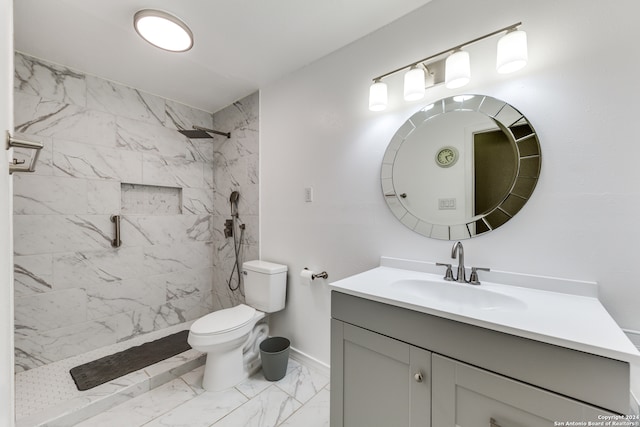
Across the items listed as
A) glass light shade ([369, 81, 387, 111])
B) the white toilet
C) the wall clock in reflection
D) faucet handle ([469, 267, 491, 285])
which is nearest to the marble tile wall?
the white toilet

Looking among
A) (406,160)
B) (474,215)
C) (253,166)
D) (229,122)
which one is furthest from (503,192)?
(229,122)

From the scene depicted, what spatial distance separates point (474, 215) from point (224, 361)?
182 cm

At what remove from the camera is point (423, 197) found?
1.40 meters

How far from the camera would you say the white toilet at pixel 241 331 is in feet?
5.38

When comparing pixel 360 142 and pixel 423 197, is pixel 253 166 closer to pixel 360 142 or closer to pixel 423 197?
pixel 360 142

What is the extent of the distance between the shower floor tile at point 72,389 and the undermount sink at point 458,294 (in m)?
1.77

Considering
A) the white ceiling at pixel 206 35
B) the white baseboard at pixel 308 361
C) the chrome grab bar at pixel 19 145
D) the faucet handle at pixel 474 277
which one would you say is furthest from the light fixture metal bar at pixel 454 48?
the white baseboard at pixel 308 361

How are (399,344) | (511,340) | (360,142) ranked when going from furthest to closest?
1. (360,142)
2. (399,344)
3. (511,340)

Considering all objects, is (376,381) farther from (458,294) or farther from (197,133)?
(197,133)

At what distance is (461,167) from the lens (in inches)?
51.0

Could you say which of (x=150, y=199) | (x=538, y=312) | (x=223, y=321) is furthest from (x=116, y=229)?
(x=538, y=312)

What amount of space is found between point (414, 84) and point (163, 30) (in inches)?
61.3

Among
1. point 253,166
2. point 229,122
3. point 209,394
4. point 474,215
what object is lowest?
point 209,394

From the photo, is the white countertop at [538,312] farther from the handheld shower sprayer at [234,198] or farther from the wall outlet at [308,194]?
the handheld shower sprayer at [234,198]
